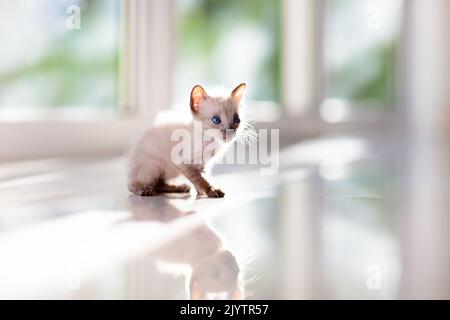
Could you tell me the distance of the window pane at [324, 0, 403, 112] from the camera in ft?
15.1

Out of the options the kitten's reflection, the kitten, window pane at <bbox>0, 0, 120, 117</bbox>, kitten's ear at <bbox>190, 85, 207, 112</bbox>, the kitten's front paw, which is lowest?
the kitten's reflection

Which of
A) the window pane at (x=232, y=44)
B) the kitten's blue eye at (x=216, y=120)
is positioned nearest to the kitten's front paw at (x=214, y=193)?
the kitten's blue eye at (x=216, y=120)

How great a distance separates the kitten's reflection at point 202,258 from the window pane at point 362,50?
3153 mm

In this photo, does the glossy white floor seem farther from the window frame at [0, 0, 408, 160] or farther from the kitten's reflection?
the window frame at [0, 0, 408, 160]

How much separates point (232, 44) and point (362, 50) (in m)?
1.12

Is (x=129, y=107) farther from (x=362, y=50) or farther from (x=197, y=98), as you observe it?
(x=362, y=50)

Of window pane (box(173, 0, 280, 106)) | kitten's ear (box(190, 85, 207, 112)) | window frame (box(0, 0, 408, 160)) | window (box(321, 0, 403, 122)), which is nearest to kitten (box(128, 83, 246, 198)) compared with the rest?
kitten's ear (box(190, 85, 207, 112))

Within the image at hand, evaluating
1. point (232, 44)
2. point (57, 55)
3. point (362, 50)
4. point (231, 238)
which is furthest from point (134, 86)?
point (362, 50)

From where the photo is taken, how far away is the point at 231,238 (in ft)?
4.22

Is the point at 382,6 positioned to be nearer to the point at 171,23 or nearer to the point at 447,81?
the point at 447,81

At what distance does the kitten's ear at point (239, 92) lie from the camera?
1.85 meters

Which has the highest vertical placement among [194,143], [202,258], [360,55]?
[360,55]

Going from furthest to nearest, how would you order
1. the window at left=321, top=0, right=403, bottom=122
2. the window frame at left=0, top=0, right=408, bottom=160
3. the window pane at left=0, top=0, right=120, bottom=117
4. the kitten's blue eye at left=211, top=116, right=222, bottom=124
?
the window at left=321, top=0, right=403, bottom=122 < the window pane at left=0, top=0, right=120, bottom=117 < the window frame at left=0, top=0, right=408, bottom=160 < the kitten's blue eye at left=211, top=116, right=222, bottom=124

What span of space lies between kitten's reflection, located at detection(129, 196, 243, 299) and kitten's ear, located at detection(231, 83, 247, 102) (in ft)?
1.39
